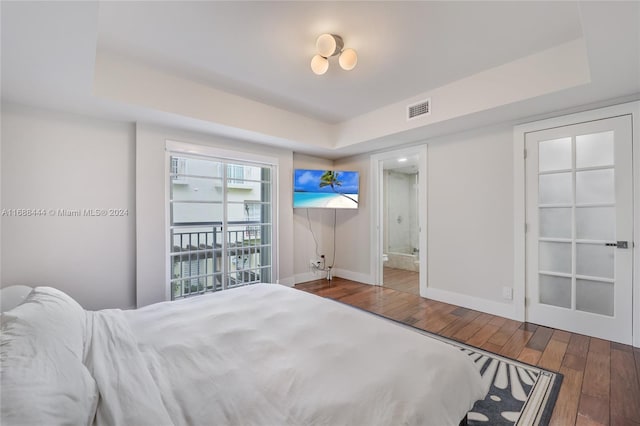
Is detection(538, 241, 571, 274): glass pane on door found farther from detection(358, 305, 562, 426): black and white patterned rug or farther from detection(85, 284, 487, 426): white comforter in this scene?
detection(85, 284, 487, 426): white comforter

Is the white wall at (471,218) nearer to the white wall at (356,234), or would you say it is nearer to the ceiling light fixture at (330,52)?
the white wall at (356,234)

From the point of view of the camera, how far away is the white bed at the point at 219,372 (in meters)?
0.86

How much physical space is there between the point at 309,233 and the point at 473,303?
9.22 ft

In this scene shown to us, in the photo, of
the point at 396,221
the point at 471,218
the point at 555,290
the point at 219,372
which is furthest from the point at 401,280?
the point at 219,372

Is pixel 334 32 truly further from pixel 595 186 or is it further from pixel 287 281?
pixel 287 281

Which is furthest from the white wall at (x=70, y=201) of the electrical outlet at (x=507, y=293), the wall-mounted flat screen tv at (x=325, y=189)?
the electrical outlet at (x=507, y=293)

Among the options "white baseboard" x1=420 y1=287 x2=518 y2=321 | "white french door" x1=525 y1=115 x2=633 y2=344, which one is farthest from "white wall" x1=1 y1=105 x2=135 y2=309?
"white french door" x1=525 y1=115 x2=633 y2=344

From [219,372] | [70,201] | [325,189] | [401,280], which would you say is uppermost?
[325,189]

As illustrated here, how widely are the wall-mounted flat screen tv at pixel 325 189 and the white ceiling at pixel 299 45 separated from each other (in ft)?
5.49

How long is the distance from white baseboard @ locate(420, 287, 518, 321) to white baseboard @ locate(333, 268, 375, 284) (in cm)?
103

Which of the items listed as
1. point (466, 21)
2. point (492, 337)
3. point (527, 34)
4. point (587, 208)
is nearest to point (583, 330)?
point (492, 337)

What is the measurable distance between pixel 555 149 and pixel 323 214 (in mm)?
3502

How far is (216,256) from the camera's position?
149 inches

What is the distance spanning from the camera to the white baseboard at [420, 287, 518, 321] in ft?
10.3
